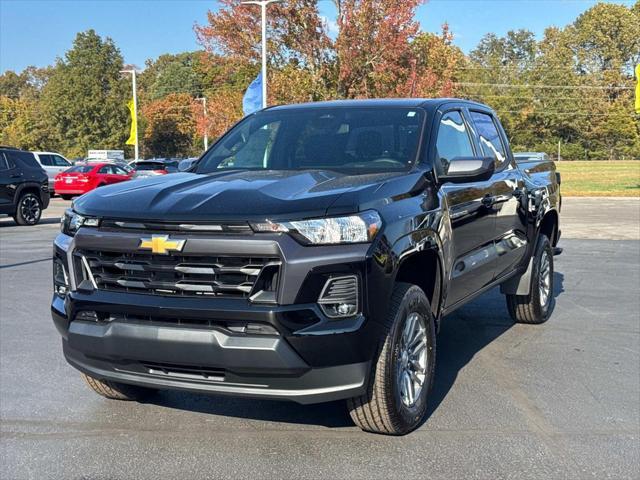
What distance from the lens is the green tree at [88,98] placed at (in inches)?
2665

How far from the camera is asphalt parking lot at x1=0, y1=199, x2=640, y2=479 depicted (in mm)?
3789

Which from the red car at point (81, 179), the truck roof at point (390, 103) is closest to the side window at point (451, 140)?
the truck roof at point (390, 103)

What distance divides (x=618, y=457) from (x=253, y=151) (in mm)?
3009

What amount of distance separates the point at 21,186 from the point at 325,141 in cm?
1447

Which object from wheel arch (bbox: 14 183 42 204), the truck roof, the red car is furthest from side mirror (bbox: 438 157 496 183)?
the red car

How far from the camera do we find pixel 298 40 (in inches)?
1059

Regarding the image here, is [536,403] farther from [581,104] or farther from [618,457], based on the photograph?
[581,104]

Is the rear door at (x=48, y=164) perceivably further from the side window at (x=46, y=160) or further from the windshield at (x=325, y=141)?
the windshield at (x=325, y=141)

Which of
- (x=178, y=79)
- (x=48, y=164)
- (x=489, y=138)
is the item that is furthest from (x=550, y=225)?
(x=178, y=79)

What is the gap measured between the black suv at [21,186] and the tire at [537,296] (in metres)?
13.9

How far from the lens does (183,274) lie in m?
3.60

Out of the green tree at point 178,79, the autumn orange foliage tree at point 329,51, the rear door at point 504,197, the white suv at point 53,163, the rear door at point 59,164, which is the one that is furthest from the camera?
the green tree at point 178,79

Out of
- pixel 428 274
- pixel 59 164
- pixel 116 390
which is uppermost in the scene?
pixel 428 274

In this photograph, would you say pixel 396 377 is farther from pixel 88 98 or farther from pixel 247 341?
pixel 88 98
